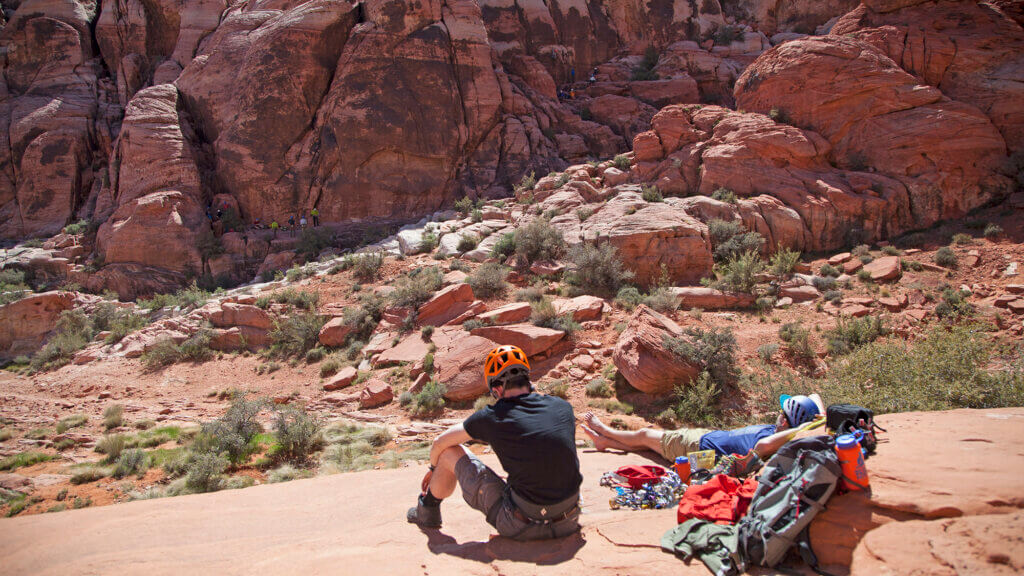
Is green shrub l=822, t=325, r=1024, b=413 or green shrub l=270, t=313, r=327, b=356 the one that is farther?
green shrub l=270, t=313, r=327, b=356

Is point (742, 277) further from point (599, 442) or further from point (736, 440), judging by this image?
point (736, 440)

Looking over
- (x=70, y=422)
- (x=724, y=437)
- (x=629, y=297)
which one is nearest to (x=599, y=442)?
(x=724, y=437)

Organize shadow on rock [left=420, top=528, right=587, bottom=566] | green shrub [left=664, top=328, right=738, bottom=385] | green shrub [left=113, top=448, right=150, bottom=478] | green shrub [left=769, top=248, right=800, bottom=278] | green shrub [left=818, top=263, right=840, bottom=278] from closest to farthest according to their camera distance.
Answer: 1. shadow on rock [left=420, top=528, right=587, bottom=566]
2. green shrub [left=113, top=448, right=150, bottom=478]
3. green shrub [left=664, top=328, right=738, bottom=385]
4. green shrub [left=769, top=248, right=800, bottom=278]
5. green shrub [left=818, top=263, right=840, bottom=278]

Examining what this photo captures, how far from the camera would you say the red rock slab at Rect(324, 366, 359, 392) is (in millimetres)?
10906

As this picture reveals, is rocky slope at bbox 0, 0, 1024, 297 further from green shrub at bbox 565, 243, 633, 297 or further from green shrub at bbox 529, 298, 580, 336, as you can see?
green shrub at bbox 529, 298, 580, 336

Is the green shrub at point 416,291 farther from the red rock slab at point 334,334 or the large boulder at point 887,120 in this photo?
the large boulder at point 887,120

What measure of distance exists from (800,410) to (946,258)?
1198 centimetres

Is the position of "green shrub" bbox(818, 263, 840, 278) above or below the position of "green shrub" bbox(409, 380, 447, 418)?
above

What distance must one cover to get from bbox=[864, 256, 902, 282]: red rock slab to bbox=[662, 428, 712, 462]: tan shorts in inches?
409

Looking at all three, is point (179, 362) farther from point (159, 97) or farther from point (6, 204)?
point (6, 204)

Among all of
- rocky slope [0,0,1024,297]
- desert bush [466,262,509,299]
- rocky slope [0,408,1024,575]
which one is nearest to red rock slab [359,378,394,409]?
desert bush [466,262,509,299]

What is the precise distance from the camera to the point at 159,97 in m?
22.2

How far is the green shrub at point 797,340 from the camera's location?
9.11 m

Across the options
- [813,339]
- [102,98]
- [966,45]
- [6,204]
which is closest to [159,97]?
[102,98]
